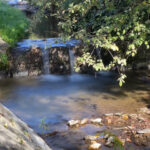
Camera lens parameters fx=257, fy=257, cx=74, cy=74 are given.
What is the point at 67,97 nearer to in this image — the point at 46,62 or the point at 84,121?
the point at 84,121

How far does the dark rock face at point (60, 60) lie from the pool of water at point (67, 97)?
43 centimetres

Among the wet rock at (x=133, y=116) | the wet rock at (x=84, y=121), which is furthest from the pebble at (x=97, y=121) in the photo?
the wet rock at (x=133, y=116)

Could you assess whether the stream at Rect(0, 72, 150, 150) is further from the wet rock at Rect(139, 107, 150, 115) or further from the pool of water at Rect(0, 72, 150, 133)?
the wet rock at Rect(139, 107, 150, 115)

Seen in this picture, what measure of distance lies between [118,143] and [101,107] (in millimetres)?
2346

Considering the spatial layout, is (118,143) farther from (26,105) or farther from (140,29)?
(26,105)

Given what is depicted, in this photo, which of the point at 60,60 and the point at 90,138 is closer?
the point at 90,138

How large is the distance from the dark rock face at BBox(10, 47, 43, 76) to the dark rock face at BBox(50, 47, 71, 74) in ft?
1.68

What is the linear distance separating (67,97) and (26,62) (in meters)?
3.50

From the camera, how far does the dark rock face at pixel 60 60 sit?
11.0 meters

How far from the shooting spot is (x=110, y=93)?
831 centimetres

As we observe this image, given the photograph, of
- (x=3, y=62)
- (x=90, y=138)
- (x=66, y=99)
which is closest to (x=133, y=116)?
(x=90, y=138)

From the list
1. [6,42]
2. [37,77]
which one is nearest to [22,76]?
[37,77]

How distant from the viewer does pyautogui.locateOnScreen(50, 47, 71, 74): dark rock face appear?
11.0 meters

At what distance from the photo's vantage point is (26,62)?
35.7 ft
